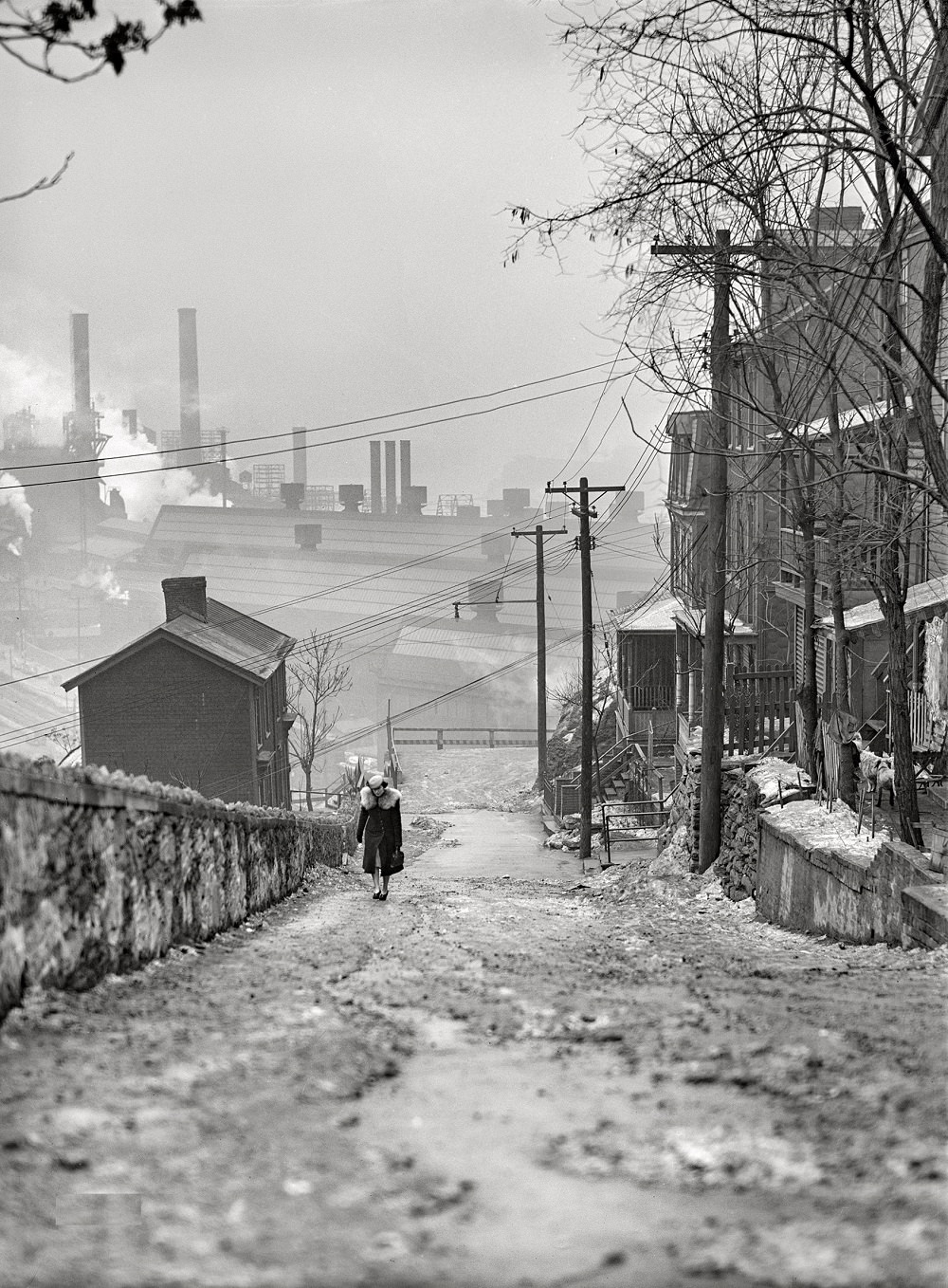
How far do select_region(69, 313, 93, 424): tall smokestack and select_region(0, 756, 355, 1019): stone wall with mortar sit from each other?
120 meters

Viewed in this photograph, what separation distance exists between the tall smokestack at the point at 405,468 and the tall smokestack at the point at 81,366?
1417 inches

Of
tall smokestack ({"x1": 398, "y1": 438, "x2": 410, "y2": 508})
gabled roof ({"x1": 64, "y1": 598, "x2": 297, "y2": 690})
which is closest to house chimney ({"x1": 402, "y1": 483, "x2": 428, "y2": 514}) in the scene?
tall smokestack ({"x1": 398, "y1": 438, "x2": 410, "y2": 508})

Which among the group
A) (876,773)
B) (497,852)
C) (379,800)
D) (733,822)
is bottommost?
(497,852)

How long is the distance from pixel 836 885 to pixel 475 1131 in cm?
816

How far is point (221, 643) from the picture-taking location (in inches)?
1454

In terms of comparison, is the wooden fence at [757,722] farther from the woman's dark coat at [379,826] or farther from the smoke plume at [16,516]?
the smoke plume at [16,516]

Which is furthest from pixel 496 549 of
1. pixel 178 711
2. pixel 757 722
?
pixel 757 722

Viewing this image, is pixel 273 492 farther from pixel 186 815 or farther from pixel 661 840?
pixel 186 815

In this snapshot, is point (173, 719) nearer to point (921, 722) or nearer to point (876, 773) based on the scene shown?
point (921, 722)

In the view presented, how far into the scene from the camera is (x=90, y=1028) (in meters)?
4.93

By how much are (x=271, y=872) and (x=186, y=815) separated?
4.09 metres

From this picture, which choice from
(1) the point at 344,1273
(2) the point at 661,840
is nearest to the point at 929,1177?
(1) the point at 344,1273

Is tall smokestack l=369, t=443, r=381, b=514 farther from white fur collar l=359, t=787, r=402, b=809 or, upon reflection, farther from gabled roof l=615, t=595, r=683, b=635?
white fur collar l=359, t=787, r=402, b=809

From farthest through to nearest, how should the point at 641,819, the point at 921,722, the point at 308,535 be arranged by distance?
1. the point at 308,535
2. the point at 641,819
3. the point at 921,722
